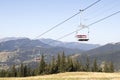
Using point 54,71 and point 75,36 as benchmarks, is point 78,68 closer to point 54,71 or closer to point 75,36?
point 54,71

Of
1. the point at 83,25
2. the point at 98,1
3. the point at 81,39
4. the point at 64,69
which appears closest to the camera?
the point at 98,1

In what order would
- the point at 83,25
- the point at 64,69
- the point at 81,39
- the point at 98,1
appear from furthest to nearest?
the point at 64,69 < the point at 81,39 < the point at 83,25 < the point at 98,1

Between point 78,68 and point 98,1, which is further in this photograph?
point 78,68

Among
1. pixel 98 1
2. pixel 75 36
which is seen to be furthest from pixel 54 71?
pixel 98 1

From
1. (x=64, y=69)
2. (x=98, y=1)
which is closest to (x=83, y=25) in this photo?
(x=98, y=1)

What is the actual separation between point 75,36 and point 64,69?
14179 centimetres

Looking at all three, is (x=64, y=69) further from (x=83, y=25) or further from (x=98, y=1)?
(x=98, y=1)

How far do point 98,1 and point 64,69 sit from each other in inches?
6785

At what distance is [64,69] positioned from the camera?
193875mm

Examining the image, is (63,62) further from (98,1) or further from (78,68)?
(98,1)

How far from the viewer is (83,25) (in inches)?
1689

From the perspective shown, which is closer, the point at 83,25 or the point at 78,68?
the point at 83,25

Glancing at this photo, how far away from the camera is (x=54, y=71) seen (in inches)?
7859

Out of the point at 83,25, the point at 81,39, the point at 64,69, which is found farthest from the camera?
the point at 64,69
